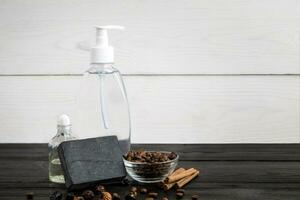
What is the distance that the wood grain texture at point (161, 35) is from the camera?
4.46 feet

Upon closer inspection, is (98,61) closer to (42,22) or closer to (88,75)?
(88,75)

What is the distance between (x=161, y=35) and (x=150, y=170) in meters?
0.64

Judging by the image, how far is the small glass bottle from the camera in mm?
826

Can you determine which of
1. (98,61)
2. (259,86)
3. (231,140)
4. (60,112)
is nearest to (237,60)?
(259,86)

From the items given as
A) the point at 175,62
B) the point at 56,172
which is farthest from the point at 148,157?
the point at 175,62

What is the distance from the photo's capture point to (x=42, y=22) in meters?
1.38

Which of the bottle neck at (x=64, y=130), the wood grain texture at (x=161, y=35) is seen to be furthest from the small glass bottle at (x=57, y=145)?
the wood grain texture at (x=161, y=35)

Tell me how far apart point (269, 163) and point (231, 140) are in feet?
1.64

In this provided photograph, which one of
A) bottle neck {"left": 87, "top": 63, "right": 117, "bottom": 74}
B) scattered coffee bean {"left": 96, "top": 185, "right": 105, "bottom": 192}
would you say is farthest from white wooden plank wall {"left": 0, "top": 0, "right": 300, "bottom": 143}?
scattered coffee bean {"left": 96, "top": 185, "right": 105, "bottom": 192}

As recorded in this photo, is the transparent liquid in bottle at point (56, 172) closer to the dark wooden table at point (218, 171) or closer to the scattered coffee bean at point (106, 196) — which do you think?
the dark wooden table at point (218, 171)

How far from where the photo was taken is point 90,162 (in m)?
0.79

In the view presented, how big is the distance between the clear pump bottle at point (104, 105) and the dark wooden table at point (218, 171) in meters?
0.11

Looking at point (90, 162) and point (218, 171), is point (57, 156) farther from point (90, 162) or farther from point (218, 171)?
point (218, 171)

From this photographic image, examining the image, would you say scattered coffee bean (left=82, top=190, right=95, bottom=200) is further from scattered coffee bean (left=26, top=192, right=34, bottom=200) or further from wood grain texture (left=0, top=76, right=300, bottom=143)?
wood grain texture (left=0, top=76, right=300, bottom=143)
